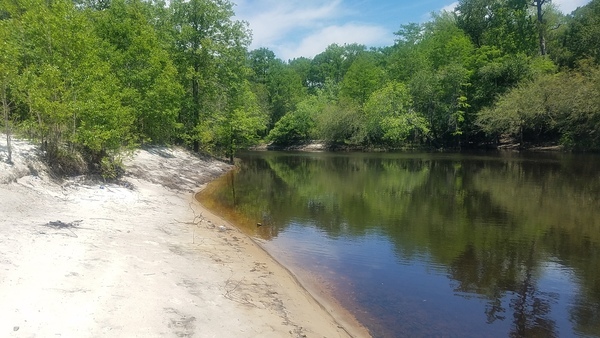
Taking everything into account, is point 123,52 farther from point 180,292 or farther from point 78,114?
point 180,292

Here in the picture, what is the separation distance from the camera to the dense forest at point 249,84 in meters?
16.6

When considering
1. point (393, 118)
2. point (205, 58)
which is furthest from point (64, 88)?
point (393, 118)

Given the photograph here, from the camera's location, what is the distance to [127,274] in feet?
25.3

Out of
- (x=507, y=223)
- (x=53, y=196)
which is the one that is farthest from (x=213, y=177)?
(x=507, y=223)

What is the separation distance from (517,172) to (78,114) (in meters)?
30.8

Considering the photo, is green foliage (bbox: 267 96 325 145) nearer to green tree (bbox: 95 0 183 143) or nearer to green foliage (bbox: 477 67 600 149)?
green foliage (bbox: 477 67 600 149)

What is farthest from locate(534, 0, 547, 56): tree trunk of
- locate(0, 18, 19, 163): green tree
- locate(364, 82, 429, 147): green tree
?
locate(0, 18, 19, 163): green tree

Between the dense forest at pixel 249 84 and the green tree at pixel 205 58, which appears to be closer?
the dense forest at pixel 249 84

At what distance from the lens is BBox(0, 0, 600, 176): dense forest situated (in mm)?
16641

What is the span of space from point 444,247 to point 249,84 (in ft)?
112

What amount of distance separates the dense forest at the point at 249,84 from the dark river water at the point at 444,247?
25.8ft

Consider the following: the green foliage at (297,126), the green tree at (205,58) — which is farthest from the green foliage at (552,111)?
the green tree at (205,58)

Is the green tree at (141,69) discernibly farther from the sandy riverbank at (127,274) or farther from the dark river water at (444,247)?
the sandy riverbank at (127,274)

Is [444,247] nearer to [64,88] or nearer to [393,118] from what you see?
[64,88]
